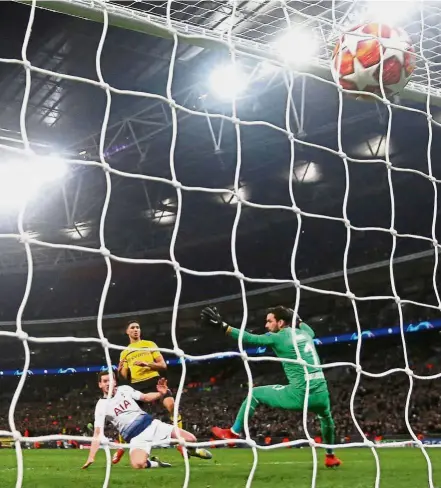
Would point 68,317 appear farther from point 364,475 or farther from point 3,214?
point 364,475

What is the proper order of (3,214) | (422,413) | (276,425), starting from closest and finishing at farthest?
1. (422,413)
2. (276,425)
3. (3,214)

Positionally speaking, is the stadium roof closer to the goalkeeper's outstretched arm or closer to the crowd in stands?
the crowd in stands

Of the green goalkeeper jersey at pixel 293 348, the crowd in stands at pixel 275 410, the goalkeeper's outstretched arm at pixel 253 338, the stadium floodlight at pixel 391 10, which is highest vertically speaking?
the stadium floodlight at pixel 391 10

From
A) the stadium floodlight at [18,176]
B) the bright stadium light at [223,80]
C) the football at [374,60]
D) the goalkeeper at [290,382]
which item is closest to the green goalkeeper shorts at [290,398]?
the goalkeeper at [290,382]

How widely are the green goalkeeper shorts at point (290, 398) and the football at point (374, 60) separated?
2057 millimetres

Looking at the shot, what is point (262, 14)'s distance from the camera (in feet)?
16.9

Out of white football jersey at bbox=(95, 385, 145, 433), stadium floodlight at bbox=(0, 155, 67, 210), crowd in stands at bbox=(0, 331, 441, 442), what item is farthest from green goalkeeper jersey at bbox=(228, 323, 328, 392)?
stadium floodlight at bbox=(0, 155, 67, 210)

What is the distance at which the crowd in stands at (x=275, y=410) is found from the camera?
14.0 meters

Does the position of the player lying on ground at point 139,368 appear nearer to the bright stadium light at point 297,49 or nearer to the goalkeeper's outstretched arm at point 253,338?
the goalkeeper's outstretched arm at point 253,338

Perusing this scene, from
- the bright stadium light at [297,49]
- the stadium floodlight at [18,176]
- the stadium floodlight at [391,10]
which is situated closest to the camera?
the bright stadium light at [297,49]

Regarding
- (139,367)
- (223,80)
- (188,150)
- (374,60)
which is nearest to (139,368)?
(139,367)

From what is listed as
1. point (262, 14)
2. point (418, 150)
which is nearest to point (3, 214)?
point (418, 150)

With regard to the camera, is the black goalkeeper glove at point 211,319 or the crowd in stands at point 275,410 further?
the crowd in stands at point 275,410

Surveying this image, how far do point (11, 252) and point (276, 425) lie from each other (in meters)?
9.57
